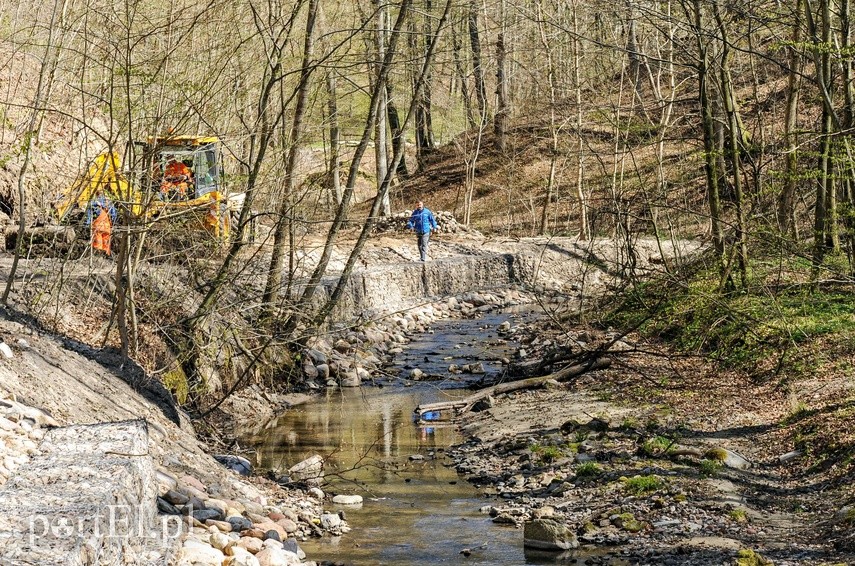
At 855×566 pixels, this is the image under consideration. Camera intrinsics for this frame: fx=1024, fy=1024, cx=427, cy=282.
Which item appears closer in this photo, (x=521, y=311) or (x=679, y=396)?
(x=679, y=396)

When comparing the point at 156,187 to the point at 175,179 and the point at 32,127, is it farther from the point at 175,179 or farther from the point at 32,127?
the point at 32,127

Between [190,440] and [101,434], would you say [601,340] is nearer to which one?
[190,440]

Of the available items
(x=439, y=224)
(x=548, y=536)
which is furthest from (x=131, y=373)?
(x=439, y=224)

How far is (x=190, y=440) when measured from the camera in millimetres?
10539

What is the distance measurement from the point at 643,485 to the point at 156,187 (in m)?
5.85

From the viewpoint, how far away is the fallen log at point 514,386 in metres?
14.0

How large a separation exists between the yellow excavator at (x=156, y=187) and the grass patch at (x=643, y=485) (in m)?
5.05

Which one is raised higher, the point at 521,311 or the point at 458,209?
the point at 458,209

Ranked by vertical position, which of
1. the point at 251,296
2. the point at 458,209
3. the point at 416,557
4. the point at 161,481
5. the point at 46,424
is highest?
the point at 458,209

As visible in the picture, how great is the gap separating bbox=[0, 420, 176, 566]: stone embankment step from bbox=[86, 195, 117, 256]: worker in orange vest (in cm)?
400

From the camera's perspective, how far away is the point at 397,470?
11.3 m

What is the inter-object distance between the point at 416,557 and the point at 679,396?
18.7 ft

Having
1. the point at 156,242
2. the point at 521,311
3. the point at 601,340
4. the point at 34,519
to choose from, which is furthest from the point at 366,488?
the point at 521,311

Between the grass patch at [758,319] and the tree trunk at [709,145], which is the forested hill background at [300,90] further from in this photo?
the grass patch at [758,319]
